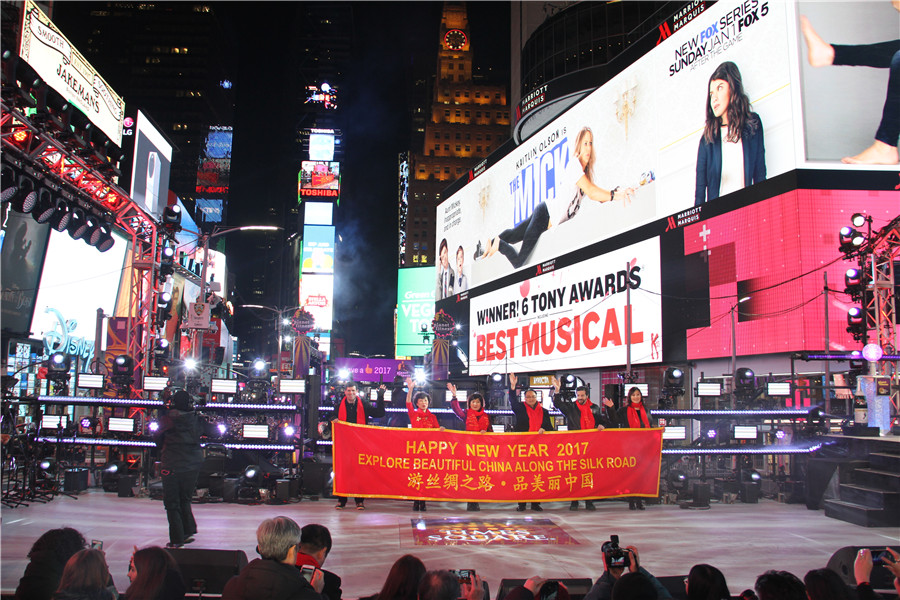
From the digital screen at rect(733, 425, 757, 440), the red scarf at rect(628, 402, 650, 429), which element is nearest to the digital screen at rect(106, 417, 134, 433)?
the red scarf at rect(628, 402, 650, 429)

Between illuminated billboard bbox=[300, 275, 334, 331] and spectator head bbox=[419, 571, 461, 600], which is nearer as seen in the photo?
spectator head bbox=[419, 571, 461, 600]

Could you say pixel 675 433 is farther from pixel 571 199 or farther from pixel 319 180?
pixel 319 180

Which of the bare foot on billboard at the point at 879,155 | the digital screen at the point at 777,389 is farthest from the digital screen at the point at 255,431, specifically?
the bare foot on billboard at the point at 879,155

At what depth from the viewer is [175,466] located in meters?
7.69

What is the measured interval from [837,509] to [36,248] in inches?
1006

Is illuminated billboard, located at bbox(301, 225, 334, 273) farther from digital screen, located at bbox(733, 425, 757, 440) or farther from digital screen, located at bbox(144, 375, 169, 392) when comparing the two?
digital screen, located at bbox(733, 425, 757, 440)

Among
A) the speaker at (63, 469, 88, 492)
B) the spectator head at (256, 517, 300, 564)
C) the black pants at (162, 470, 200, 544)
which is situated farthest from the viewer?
the speaker at (63, 469, 88, 492)

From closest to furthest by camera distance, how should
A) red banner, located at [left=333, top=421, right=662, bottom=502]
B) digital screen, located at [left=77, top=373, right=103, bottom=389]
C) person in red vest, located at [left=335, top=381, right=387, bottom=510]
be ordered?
red banner, located at [left=333, top=421, right=662, bottom=502] < person in red vest, located at [left=335, top=381, right=387, bottom=510] < digital screen, located at [left=77, top=373, right=103, bottom=389]

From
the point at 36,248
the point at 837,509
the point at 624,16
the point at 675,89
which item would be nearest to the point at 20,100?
the point at 36,248

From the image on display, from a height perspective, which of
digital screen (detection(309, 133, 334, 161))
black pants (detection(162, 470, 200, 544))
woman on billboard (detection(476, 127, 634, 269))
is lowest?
black pants (detection(162, 470, 200, 544))

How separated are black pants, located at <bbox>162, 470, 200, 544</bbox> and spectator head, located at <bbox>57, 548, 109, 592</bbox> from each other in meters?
4.17

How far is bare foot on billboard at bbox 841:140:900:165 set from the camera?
1881 centimetres

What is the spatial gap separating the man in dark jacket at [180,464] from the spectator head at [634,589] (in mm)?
5982

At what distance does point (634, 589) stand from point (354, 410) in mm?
8167
